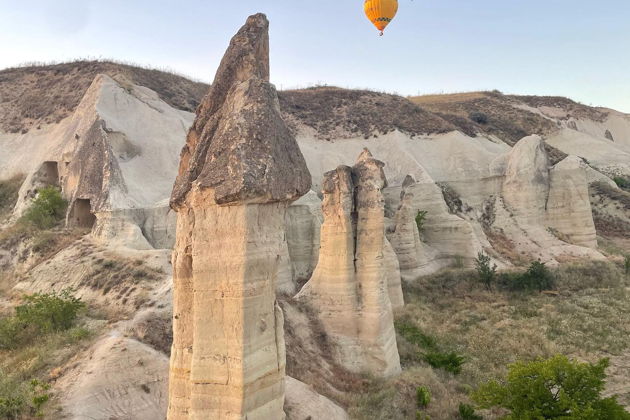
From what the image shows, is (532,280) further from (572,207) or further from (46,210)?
(46,210)

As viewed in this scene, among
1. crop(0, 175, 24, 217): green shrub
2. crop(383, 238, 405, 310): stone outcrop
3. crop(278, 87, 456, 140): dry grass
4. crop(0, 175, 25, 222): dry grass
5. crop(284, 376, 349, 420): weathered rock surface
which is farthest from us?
crop(278, 87, 456, 140): dry grass

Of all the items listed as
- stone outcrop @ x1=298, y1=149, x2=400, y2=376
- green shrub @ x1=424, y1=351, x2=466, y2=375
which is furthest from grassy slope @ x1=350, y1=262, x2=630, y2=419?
stone outcrop @ x1=298, y1=149, x2=400, y2=376

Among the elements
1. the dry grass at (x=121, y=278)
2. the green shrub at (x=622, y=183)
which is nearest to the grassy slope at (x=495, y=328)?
the dry grass at (x=121, y=278)

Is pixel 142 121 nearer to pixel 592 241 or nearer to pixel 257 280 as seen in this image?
pixel 257 280

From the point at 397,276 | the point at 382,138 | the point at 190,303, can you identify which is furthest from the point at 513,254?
the point at 190,303

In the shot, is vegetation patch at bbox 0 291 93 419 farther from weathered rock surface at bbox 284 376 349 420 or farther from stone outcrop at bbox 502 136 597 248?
stone outcrop at bbox 502 136 597 248

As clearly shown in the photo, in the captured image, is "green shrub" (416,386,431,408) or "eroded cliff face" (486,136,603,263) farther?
"eroded cliff face" (486,136,603,263)
